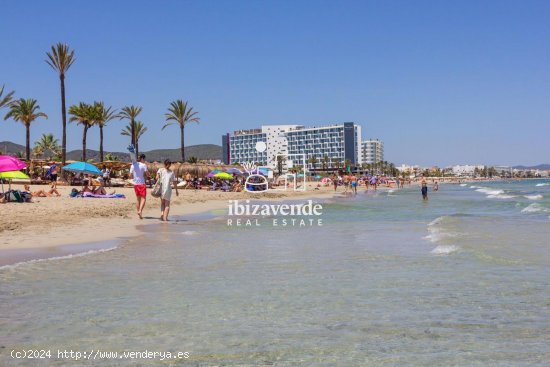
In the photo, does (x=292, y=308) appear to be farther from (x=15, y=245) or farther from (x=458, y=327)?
(x=15, y=245)

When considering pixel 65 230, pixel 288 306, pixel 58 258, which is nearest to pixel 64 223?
pixel 65 230

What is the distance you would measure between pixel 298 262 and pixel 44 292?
3844 millimetres

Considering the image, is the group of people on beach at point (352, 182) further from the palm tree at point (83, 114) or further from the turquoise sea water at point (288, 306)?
the turquoise sea water at point (288, 306)

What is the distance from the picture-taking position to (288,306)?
5348mm

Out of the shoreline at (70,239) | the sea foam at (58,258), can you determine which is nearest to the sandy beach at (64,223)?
the shoreline at (70,239)

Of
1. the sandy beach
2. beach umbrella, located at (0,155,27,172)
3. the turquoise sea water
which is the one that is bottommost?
the turquoise sea water

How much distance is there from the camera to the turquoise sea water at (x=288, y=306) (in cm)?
395

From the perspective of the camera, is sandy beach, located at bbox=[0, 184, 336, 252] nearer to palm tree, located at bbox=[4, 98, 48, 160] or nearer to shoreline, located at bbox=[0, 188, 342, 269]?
shoreline, located at bbox=[0, 188, 342, 269]

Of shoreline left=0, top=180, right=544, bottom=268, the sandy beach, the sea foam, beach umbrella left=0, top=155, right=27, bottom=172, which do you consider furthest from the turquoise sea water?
beach umbrella left=0, top=155, right=27, bottom=172

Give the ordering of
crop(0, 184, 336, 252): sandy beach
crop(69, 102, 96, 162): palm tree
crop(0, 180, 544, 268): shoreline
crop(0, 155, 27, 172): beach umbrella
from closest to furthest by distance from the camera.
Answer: crop(0, 180, 544, 268): shoreline < crop(0, 184, 336, 252): sandy beach < crop(0, 155, 27, 172): beach umbrella < crop(69, 102, 96, 162): palm tree

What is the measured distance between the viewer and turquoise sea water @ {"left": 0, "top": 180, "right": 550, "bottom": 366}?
155 inches

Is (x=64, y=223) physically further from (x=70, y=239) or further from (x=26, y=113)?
(x=26, y=113)

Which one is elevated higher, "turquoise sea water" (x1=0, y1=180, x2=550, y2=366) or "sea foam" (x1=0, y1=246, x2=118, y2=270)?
"sea foam" (x1=0, y1=246, x2=118, y2=270)

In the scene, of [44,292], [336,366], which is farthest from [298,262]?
[336,366]
